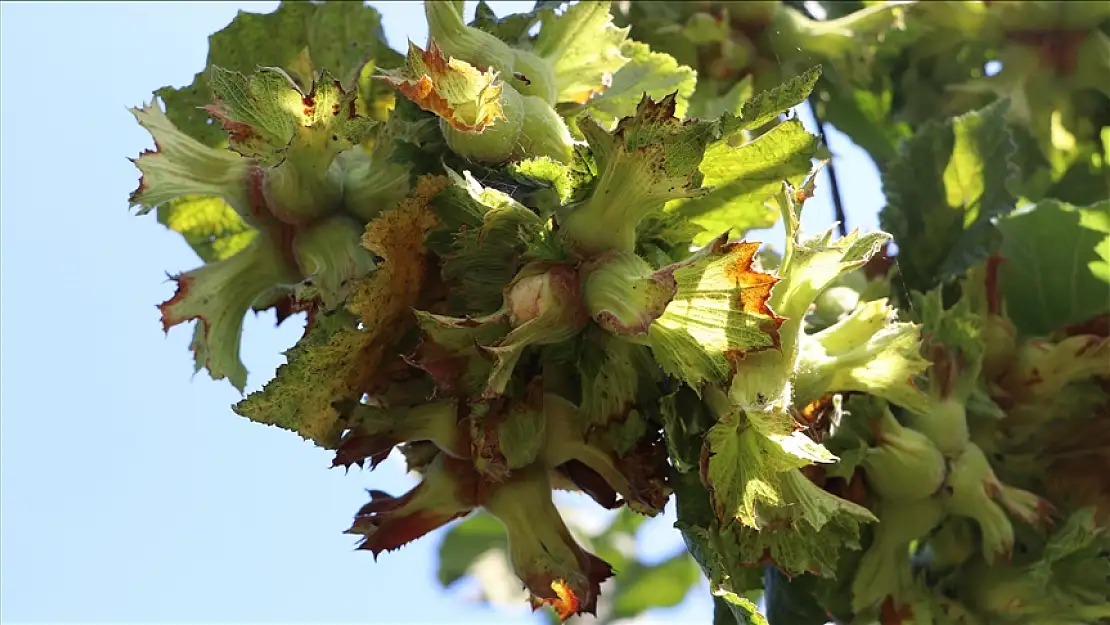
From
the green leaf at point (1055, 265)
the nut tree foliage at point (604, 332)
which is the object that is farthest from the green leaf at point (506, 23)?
the green leaf at point (1055, 265)

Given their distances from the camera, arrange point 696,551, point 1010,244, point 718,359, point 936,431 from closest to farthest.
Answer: point 718,359 → point 696,551 → point 936,431 → point 1010,244

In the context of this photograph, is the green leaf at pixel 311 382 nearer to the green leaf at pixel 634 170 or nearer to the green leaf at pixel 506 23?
the green leaf at pixel 634 170

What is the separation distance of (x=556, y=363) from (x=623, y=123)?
19cm

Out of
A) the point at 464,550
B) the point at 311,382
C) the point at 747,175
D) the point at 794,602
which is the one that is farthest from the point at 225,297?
the point at 464,550

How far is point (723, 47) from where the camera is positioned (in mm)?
1406

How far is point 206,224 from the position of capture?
1.10 metres

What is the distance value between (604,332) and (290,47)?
21.3 inches

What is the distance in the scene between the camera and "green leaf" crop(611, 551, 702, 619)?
2.61 m

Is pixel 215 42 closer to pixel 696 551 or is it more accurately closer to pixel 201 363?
pixel 201 363

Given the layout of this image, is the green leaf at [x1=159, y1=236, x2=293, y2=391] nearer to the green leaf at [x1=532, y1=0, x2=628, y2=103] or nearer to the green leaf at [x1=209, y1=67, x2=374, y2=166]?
the green leaf at [x1=209, y1=67, x2=374, y2=166]

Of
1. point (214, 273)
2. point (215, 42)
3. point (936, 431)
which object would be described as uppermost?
point (215, 42)

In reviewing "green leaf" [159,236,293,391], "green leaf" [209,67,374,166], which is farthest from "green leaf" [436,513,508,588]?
"green leaf" [209,67,374,166]

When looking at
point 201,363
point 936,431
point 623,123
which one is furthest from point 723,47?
point 201,363

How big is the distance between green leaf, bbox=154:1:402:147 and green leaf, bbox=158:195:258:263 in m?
0.08
